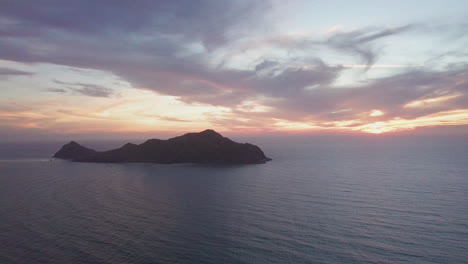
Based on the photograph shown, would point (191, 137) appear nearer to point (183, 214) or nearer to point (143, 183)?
point (143, 183)

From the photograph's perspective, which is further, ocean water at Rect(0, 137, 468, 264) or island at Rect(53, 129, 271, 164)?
island at Rect(53, 129, 271, 164)

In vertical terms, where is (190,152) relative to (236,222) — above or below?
above

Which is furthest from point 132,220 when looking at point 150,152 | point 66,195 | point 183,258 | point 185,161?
point 150,152

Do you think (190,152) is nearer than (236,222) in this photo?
No

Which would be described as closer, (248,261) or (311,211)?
(248,261)
